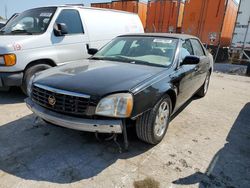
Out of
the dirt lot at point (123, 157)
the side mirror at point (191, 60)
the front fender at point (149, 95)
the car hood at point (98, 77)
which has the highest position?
the side mirror at point (191, 60)

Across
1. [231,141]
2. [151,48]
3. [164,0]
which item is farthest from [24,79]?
[164,0]

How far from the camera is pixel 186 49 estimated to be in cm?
425

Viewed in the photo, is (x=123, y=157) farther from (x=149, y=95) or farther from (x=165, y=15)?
(x=165, y=15)

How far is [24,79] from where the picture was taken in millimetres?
4695

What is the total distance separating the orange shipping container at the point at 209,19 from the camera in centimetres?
1394

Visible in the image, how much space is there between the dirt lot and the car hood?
0.93 m

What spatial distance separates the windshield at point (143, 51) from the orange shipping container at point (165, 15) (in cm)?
1318

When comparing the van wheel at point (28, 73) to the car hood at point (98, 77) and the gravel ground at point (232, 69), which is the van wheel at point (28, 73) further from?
the gravel ground at point (232, 69)

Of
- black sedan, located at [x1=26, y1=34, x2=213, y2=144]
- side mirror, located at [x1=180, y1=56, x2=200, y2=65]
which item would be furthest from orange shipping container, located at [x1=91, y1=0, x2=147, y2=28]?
side mirror, located at [x1=180, y1=56, x2=200, y2=65]

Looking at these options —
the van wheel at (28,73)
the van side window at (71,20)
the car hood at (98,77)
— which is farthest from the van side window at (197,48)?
the van wheel at (28,73)

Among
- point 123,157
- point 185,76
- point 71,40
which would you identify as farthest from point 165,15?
point 123,157

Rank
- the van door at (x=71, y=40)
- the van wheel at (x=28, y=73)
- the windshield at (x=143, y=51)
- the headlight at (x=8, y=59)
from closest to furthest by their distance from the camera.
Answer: the windshield at (x=143, y=51)
the headlight at (x=8, y=59)
the van wheel at (x=28, y=73)
the van door at (x=71, y=40)

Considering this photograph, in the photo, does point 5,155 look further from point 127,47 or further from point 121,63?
point 127,47

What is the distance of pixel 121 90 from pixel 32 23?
3850 mm
